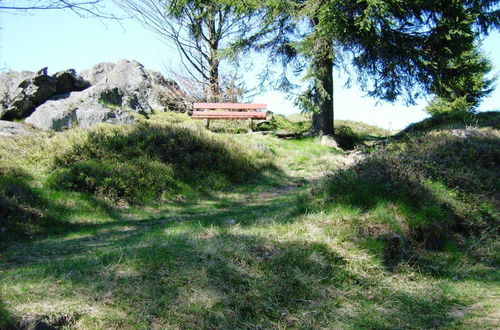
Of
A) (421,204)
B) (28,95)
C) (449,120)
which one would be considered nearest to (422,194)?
(421,204)

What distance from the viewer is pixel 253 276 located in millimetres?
4777

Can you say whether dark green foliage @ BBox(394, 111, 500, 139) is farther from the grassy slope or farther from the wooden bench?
the grassy slope

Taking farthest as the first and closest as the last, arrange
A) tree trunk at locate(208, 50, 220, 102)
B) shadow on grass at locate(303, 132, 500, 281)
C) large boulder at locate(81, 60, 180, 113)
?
tree trunk at locate(208, 50, 220, 102) < large boulder at locate(81, 60, 180, 113) < shadow on grass at locate(303, 132, 500, 281)

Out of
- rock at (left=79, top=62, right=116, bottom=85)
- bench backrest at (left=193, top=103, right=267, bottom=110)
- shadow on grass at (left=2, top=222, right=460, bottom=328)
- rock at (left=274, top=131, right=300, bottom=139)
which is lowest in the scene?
shadow on grass at (left=2, top=222, right=460, bottom=328)

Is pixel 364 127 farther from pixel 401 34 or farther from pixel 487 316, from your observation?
pixel 487 316

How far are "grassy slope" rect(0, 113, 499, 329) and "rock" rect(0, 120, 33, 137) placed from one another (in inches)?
255

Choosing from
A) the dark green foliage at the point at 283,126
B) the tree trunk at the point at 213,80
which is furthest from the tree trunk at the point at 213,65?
the dark green foliage at the point at 283,126

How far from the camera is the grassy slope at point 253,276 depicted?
13.7 ft

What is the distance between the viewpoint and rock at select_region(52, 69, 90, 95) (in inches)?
690

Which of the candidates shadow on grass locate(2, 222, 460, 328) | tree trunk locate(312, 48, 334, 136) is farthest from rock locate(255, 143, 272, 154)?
shadow on grass locate(2, 222, 460, 328)

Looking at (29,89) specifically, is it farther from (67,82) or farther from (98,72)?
(98,72)

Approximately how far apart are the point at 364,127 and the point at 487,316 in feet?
60.6

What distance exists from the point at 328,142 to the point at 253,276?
11.5 m

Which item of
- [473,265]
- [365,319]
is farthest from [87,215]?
[473,265]
